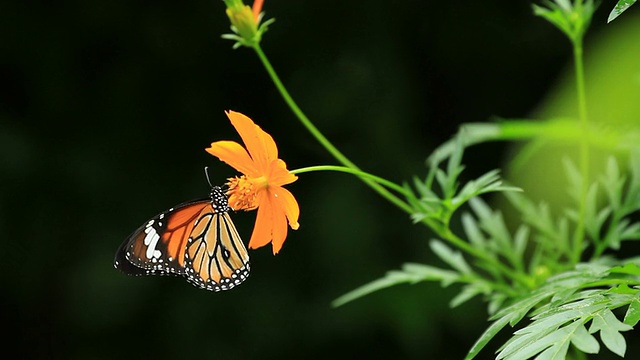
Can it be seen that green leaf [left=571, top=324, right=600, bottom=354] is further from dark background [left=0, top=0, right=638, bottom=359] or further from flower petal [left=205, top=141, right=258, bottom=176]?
dark background [left=0, top=0, right=638, bottom=359]

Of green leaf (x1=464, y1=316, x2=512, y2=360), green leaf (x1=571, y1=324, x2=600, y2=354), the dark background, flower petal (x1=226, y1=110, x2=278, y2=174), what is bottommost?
green leaf (x1=571, y1=324, x2=600, y2=354)

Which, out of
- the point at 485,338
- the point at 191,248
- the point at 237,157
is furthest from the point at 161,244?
the point at 485,338

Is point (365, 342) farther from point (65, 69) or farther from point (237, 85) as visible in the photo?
point (65, 69)

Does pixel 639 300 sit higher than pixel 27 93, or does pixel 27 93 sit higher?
pixel 27 93

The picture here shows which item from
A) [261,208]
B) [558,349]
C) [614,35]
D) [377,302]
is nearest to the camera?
[558,349]

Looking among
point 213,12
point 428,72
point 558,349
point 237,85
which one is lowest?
point 558,349

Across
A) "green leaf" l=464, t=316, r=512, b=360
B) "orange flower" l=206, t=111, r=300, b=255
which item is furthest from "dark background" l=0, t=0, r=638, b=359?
"green leaf" l=464, t=316, r=512, b=360

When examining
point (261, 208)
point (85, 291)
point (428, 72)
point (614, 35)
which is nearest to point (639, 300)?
point (261, 208)
